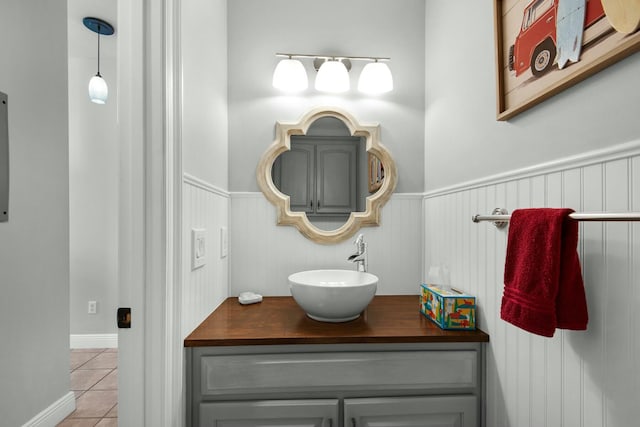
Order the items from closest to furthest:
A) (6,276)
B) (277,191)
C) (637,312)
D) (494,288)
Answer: (637,312) → (494,288) → (6,276) → (277,191)

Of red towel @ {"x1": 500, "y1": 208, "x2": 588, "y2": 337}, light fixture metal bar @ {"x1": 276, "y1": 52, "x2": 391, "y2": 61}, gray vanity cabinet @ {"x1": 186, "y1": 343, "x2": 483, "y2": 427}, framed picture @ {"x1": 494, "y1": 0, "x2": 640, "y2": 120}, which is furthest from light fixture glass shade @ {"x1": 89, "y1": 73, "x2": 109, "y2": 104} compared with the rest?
red towel @ {"x1": 500, "y1": 208, "x2": 588, "y2": 337}

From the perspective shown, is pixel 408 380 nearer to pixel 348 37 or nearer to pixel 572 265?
pixel 572 265

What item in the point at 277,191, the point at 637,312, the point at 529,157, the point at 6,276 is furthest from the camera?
the point at 277,191

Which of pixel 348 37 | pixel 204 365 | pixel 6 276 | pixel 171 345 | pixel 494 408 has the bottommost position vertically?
pixel 494 408

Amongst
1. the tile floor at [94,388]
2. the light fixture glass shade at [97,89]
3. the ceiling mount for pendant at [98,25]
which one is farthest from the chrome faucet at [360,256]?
the ceiling mount for pendant at [98,25]

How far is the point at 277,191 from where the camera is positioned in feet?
5.08

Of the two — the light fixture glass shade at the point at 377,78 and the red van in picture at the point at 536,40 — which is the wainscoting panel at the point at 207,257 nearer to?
the light fixture glass shade at the point at 377,78

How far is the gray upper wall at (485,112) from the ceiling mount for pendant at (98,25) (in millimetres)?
2079

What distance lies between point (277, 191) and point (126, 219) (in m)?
0.78

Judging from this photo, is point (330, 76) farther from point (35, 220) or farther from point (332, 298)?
point (35, 220)

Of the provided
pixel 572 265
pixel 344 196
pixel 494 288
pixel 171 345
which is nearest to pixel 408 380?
pixel 494 288

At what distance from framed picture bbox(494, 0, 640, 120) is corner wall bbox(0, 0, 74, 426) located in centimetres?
199

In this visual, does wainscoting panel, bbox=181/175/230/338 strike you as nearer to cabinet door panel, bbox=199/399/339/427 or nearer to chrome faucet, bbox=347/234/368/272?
cabinet door panel, bbox=199/399/339/427

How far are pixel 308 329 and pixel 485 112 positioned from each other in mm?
955
